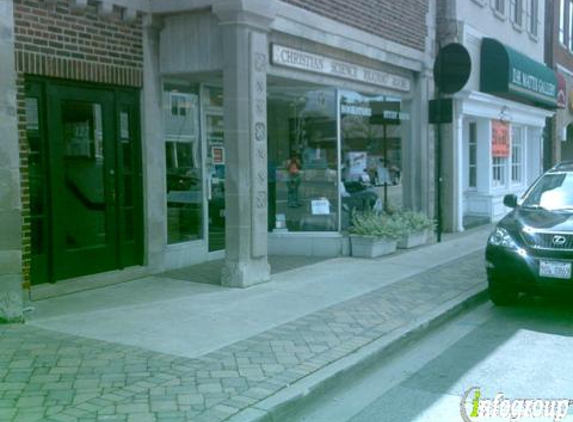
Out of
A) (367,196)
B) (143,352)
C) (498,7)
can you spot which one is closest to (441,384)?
(143,352)

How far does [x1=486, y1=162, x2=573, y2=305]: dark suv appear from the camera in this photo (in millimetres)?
7387

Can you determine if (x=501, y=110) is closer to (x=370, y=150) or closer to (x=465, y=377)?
(x=370, y=150)

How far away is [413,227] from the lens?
487 inches

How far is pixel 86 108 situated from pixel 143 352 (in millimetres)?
3644

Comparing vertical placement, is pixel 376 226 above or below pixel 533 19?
below

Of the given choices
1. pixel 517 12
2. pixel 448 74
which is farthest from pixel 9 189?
pixel 517 12

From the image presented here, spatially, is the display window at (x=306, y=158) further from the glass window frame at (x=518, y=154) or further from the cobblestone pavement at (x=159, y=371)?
the glass window frame at (x=518, y=154)

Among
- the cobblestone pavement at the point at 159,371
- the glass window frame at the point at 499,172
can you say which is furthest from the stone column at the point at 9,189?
the glass window frame at the point at 499,172

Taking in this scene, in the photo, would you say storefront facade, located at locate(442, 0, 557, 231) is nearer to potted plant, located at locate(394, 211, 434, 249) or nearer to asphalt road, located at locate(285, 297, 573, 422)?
potted plant, located at locate(394, 211, 434, 249)

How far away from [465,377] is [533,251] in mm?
2406

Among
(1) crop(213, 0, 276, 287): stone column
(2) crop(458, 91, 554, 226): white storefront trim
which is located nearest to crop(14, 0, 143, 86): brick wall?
(1) crop(213, 0, 276, 287): stone column

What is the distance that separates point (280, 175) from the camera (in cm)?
1134

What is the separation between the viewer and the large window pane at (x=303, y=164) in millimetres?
11266

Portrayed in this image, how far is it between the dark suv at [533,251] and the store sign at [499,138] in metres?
8.83
